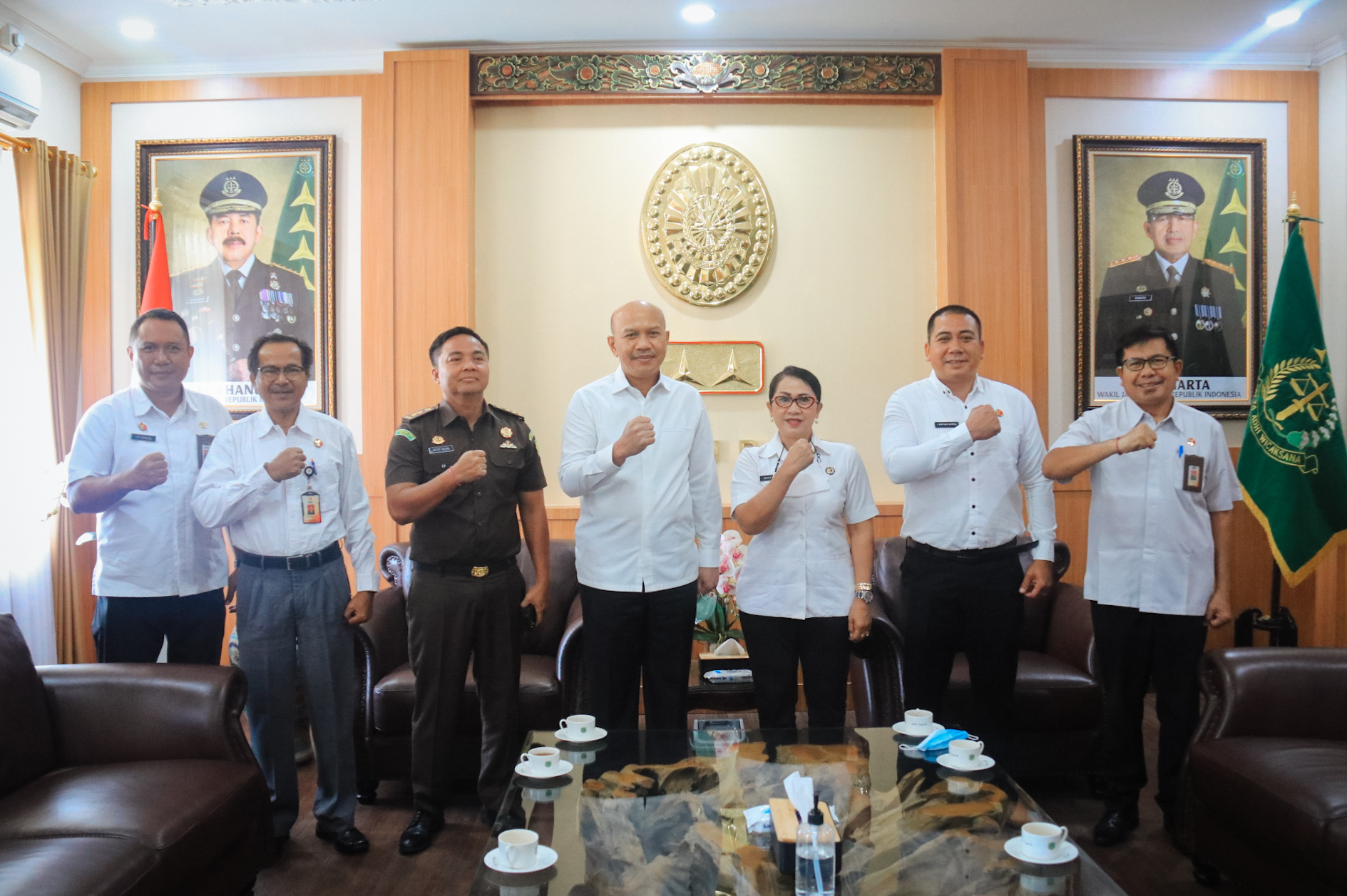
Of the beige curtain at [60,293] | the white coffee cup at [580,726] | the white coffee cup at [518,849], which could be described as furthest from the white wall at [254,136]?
the white coffee cup at [518,849]

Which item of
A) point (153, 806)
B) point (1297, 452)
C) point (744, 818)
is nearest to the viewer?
point (744, 818)

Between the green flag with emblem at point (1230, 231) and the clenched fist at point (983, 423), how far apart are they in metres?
2.66

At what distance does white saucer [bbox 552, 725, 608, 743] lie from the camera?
2182 millimetres

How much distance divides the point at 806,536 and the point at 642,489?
0.52 metres

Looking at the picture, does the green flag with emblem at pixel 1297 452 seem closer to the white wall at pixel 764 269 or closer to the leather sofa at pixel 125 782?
the white wall at pixel 764 269

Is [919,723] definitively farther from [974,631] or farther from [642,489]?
[642,489]

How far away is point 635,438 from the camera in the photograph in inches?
98.2

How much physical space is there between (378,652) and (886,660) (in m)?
1.80

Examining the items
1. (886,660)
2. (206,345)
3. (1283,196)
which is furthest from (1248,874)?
(206,345)

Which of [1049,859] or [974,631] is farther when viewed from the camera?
[974,631]

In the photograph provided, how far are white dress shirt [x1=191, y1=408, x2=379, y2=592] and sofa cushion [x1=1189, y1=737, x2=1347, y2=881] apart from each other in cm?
246

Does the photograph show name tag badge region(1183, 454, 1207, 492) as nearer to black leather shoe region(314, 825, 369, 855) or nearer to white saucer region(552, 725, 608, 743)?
white saucer region(552, 725, 608, 743)

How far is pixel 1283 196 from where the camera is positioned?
4418 mm

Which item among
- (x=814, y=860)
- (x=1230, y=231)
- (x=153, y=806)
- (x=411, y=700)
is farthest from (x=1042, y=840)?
(x=1230, y=231)
